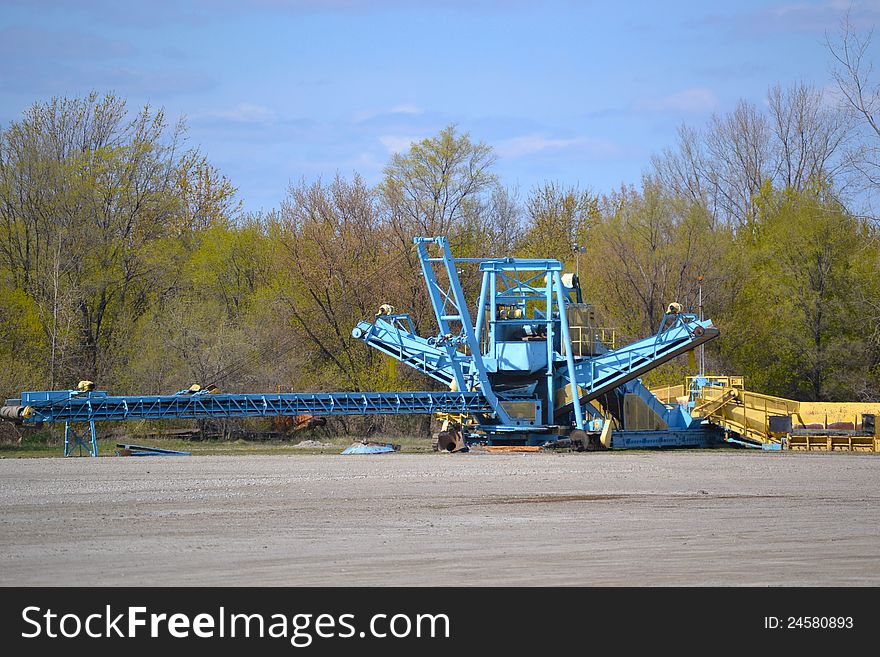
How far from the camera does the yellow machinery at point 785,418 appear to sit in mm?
41156

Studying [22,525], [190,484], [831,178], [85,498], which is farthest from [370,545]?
[831,178]

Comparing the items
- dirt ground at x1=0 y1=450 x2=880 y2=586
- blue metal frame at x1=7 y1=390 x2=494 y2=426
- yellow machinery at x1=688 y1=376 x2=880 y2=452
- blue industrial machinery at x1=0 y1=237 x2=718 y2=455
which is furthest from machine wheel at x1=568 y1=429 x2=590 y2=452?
dirt ground at x1=0 y1=450 x2=880 y2=586

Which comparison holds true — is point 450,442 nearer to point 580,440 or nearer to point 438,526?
point 580,440

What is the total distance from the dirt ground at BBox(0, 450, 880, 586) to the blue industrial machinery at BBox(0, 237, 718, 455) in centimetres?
998

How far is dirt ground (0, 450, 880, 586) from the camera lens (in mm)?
12453

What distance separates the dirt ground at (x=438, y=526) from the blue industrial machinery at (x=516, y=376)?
32.7 ft

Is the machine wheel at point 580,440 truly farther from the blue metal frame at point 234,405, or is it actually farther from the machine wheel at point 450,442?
the machine wheel at point 450,442

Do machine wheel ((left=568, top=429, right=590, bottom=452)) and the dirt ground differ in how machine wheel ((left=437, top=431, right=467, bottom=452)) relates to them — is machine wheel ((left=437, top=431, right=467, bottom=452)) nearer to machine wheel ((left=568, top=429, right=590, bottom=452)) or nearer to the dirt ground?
machine wheel ((left=568, top=429, right=590, bottom=452))

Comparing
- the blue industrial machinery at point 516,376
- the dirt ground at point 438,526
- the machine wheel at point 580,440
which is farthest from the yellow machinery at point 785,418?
the dirt ground at point 438,526

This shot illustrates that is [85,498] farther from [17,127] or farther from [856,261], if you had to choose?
[856,261]

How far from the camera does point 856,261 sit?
56.2 m

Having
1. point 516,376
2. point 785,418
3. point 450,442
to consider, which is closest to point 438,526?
point 450,442

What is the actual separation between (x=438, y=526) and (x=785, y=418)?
28758mm
